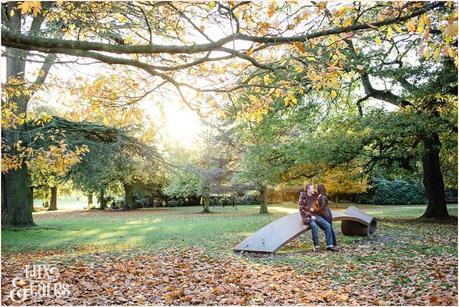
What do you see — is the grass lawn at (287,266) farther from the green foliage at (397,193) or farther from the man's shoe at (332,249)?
the green foliage at (397,193)

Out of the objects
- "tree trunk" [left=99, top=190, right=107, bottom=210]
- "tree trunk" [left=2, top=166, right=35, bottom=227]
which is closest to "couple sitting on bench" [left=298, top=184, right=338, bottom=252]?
"tree trunk" [left=2, top=166, right=35, bottom=227]

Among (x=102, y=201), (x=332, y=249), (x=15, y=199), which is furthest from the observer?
(x=102, y=201)

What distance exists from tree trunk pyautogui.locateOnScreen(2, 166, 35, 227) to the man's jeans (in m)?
12.0

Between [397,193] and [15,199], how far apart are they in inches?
1206

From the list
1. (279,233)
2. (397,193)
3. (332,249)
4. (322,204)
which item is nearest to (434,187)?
(322,204)

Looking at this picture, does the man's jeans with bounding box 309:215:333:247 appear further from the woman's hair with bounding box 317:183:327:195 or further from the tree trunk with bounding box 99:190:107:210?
the tree trunk with bounding box 99:190:107:210

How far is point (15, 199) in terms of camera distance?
16703 mm

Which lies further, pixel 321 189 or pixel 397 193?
pixel 397 193

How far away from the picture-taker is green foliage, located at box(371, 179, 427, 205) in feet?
121

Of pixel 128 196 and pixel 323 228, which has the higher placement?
pixel 128 196

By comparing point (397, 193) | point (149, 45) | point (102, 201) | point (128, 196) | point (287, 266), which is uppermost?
point (149, 45)

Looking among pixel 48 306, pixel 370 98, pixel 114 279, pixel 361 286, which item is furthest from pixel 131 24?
pixel 370 98

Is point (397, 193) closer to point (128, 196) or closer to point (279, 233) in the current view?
point (128, 196)

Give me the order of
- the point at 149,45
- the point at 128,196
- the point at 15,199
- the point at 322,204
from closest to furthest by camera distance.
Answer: the point at 149,45 < the point at 322,204 < the point at 15,199 < the point at 128,196
